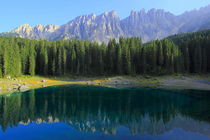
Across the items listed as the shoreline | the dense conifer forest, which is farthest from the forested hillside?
the shoreline

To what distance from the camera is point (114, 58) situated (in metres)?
92.2

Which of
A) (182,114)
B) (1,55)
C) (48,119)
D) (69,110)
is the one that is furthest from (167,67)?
(1,55)

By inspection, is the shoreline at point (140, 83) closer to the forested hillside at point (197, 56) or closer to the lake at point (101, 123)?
the forested hillside at point (197, 56)

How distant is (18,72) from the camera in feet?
245

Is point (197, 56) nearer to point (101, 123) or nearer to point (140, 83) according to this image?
point (140, 83)

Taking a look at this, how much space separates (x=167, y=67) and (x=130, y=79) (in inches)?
928

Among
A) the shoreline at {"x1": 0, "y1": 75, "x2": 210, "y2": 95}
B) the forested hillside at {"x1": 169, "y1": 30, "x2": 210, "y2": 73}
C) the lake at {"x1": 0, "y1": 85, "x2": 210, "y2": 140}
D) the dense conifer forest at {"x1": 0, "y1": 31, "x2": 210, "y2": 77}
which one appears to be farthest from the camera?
the forested hillside at {"x1": 169, "y1": 30, "x2": 210, "y2": 73}

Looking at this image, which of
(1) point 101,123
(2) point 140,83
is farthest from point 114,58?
(1) point 101,123

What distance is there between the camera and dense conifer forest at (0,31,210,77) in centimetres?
8350

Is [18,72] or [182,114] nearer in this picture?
[182,114]

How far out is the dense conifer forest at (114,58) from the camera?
83.5m

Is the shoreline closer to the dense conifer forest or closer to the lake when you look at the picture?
the dense conifer forest

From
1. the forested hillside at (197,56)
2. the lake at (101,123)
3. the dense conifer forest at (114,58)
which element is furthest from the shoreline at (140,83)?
the lake at (101,123)

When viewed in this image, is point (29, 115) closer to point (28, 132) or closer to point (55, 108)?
point (55, 108)
